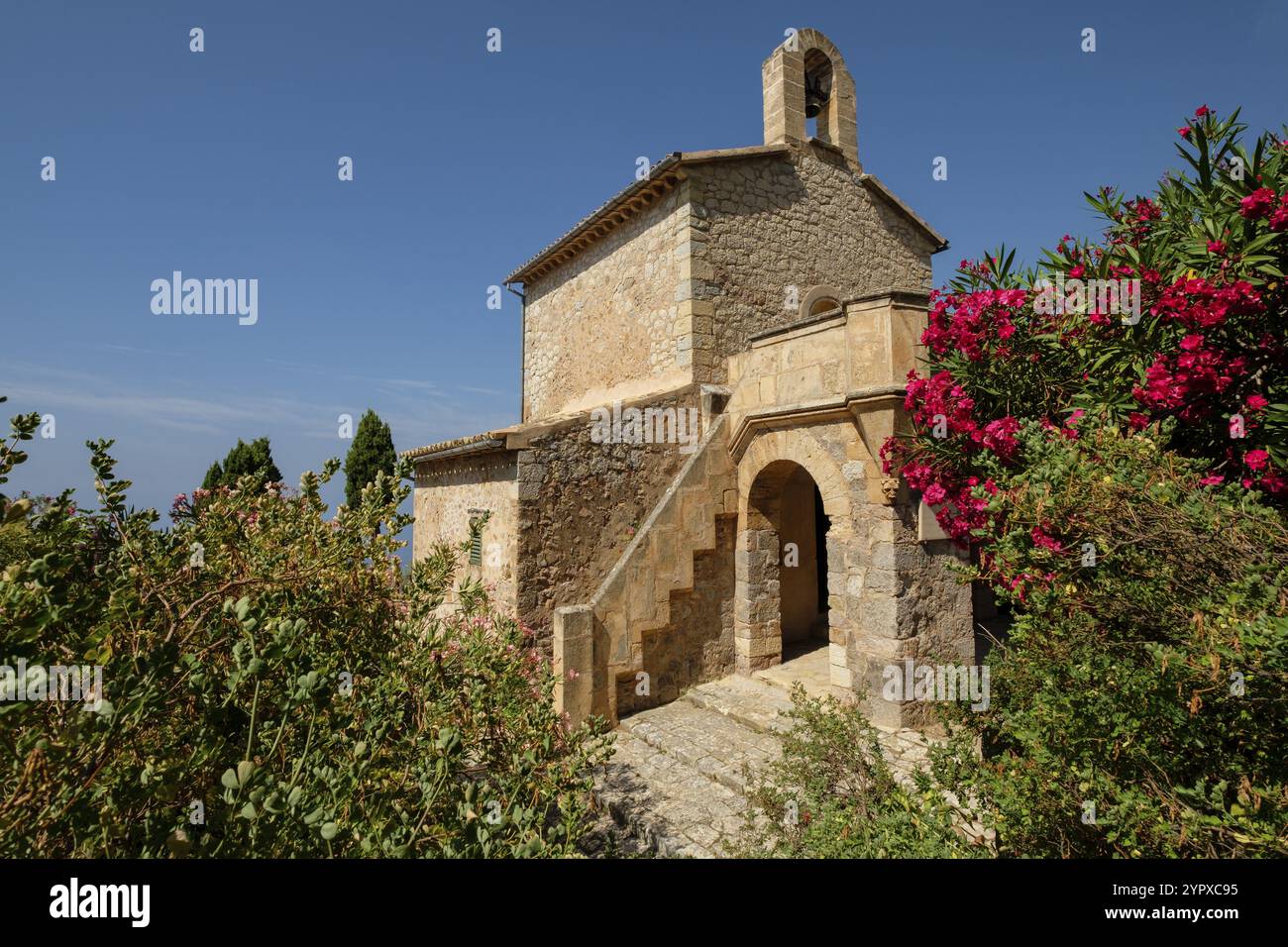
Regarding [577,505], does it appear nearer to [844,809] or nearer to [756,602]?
[756,602]

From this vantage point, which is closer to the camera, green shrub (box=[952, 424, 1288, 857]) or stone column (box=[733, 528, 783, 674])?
green shrub (box=[952, 424, 1288, 857])

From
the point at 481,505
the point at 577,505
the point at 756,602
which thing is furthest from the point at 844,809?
the point at 481,505

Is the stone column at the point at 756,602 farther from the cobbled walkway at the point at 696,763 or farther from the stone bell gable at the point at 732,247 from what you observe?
the stone bell gable at the point at 732,247

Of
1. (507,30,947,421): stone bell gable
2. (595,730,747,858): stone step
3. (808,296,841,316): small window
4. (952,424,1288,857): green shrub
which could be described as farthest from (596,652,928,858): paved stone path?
(808,296,841,316): small window

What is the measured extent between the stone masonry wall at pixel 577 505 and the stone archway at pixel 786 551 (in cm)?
140

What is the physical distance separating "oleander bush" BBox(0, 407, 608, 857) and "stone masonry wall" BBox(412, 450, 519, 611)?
3154 millimetres

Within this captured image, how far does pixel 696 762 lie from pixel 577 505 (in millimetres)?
3517

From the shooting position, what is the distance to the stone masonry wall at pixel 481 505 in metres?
7.83

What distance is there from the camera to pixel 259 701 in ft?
8.43

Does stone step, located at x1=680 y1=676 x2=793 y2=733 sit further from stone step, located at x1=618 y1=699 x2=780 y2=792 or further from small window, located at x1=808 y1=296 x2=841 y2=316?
small window, located at x1=808 y1=296 x2=841 y2=316

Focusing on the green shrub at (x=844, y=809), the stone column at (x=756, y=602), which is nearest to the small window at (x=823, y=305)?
the stone column at (x=756, y=602)

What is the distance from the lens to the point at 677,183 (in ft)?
30.9

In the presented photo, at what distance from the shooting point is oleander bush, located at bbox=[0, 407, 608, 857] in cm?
193
